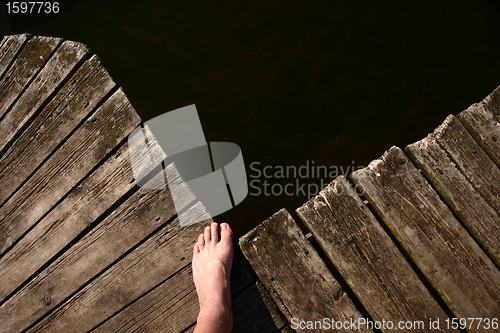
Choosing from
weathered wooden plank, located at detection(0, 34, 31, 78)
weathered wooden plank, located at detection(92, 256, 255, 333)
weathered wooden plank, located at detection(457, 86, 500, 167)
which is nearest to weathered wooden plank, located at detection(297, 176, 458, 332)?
weathered wooden plank, located at detection(92, 256, 255, 333)

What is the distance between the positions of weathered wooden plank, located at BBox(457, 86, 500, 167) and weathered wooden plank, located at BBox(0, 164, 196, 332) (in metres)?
1.71

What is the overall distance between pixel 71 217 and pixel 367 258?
1848 mm

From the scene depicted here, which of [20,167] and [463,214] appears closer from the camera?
[463,214]

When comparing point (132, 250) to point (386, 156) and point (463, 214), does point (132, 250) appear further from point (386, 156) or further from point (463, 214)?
point (463, 214)

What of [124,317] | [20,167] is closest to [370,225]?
[124,317]

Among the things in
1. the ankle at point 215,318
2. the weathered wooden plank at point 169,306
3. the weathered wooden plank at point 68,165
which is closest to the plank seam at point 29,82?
the weathered wooden plank at point 68,165

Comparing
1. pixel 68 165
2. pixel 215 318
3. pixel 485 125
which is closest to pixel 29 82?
pixel 68 165

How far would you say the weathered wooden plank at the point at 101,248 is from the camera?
5.55ft

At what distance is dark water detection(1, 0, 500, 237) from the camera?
2.86 metres

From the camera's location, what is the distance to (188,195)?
167 centimetres

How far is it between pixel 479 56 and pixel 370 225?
2.55 metres

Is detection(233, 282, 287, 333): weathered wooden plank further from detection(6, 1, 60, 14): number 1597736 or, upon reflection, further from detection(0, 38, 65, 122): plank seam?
detection(6, 1, 60, 14): number 1597736

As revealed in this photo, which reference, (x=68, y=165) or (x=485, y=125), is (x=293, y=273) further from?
(x=68, y=165)

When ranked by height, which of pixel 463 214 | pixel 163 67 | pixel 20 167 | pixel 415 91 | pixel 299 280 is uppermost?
pixel 163 67
